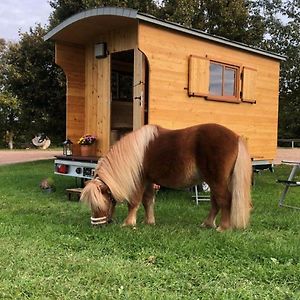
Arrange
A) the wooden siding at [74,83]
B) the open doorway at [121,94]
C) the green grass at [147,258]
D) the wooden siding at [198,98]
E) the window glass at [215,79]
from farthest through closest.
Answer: the open doorway at [121,94]
the wooden siding at [74,83]
the window glass at [215,79]
the wooden siding at [198,98]
the green grass at [147,258]

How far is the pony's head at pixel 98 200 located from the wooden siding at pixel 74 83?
3569mm

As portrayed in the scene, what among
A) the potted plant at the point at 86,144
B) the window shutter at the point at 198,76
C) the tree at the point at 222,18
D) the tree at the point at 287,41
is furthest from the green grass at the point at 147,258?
the tree at the point at 287,41

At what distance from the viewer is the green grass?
122 inches

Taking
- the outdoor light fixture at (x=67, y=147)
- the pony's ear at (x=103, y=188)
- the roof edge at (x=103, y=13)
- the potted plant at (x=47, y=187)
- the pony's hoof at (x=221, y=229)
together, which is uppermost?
the roof edge at (x=103, y=13)

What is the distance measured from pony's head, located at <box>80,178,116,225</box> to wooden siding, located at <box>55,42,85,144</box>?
11.7 ft

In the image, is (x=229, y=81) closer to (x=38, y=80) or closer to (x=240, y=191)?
(x=240, y=191)

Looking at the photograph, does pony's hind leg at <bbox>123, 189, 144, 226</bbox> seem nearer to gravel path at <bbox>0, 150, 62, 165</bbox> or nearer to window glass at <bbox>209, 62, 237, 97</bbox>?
window glass at <bbox>209, 62, 237, 97</bbox>

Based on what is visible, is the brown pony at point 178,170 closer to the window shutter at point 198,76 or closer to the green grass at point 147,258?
the green grass at point 147,258

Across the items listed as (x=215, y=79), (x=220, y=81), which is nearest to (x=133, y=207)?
(x=215, y=79)

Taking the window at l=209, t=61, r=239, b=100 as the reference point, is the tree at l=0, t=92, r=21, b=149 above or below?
below

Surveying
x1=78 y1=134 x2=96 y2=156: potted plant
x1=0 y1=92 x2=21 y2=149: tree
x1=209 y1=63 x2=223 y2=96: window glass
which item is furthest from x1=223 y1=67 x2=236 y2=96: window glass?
x1=0 y1=92 x2=21 y2=149: tree

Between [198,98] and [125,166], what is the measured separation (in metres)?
3.00

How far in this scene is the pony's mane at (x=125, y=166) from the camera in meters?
4.93

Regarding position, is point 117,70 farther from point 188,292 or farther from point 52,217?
point 188,292
